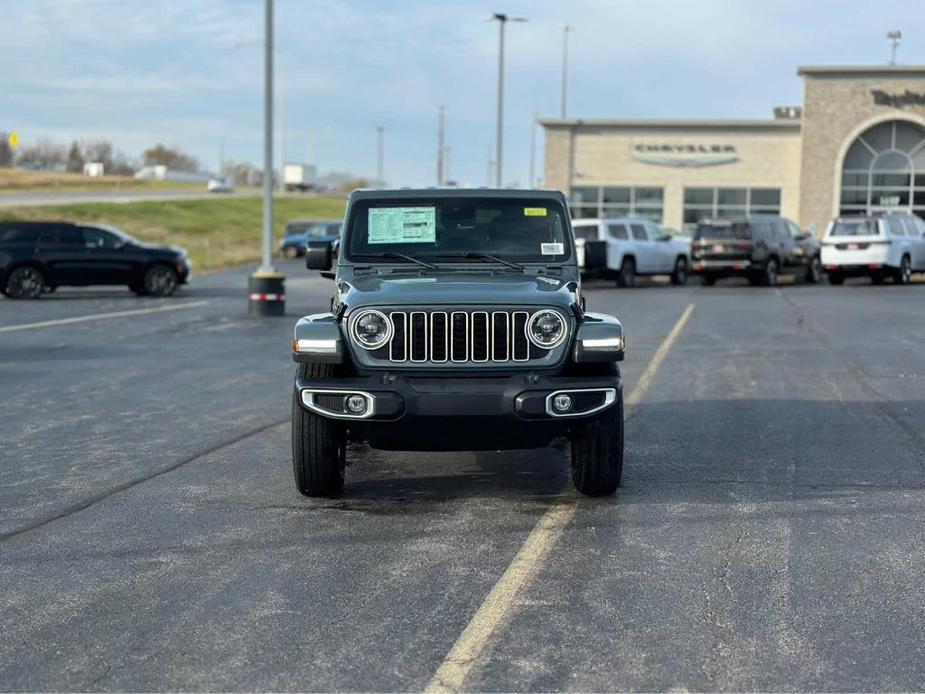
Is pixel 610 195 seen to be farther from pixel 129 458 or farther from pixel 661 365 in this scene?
pixel 129 458

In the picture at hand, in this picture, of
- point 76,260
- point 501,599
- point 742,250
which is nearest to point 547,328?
point 501,599

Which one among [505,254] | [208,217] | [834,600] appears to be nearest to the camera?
[834,600]

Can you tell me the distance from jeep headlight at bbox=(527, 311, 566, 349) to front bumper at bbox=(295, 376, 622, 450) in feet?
0.68

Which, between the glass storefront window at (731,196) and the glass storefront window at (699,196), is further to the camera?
the glass storefront window at (699,196)

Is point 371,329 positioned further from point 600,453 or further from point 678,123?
point 678,123

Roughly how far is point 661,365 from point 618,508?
777cm

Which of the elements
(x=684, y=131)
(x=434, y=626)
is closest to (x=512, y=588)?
(x=434, y=626)

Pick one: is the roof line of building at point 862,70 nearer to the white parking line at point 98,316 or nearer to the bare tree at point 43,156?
the white parking line at point 98,316

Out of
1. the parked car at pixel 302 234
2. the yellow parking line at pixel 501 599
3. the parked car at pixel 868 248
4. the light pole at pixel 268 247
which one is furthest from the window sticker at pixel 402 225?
the parked car at pixel 302 234

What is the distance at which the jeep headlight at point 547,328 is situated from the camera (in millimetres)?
7070

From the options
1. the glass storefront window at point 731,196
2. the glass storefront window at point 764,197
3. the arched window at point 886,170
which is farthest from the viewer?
the glass storefront window at point 731,196

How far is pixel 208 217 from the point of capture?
7694cm

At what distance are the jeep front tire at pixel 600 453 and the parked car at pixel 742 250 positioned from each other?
26402 mm

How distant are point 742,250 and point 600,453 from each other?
2674 centimetres
